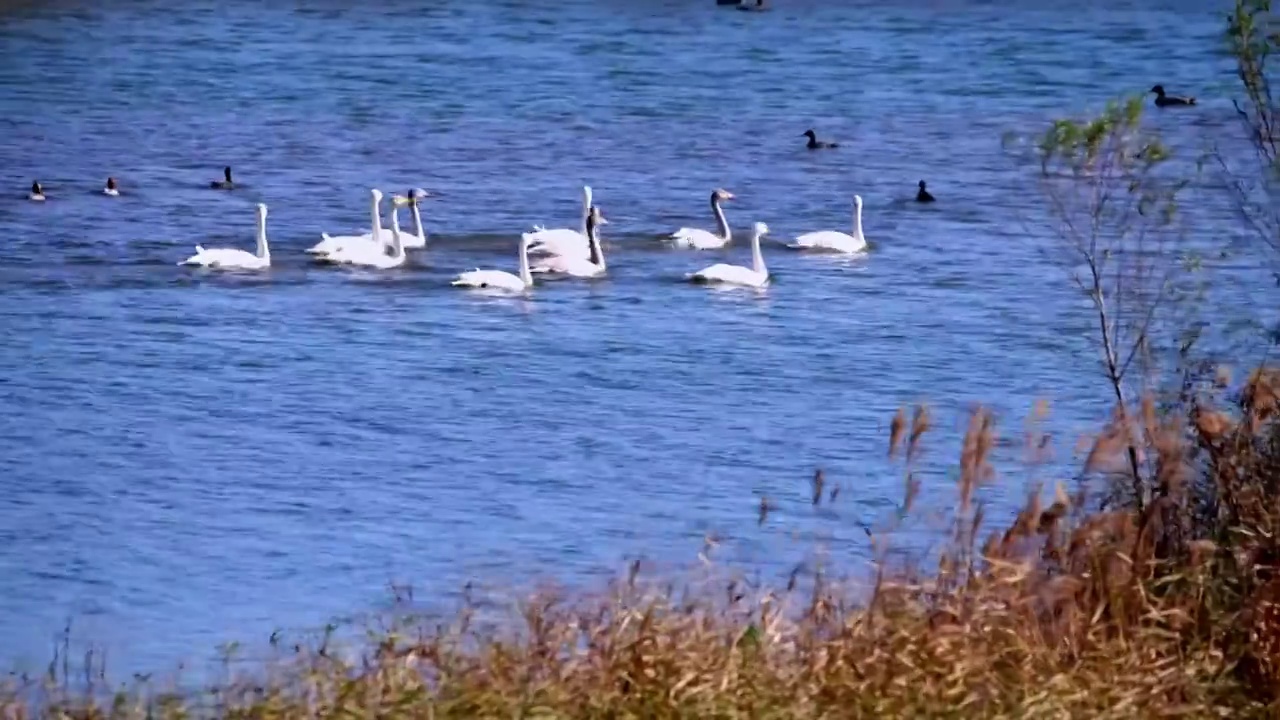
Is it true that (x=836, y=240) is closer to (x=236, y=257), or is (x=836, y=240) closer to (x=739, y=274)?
(x=739, y=274)

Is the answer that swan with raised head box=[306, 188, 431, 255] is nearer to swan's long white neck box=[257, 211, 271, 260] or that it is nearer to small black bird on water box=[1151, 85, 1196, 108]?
swan's long white neck box=[257, 211, 271, 260]

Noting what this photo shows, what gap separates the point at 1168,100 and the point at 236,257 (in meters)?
13.2

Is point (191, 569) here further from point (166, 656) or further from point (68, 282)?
point (68, 282)

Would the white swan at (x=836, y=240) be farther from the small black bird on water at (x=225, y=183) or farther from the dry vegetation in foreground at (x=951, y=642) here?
the dry vegetation in foreground at (x=951, y=642)

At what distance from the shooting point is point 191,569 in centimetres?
1033

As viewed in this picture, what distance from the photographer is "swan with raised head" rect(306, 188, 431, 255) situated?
19969 mm

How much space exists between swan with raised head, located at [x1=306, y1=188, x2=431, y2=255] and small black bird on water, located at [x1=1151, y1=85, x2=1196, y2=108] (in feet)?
33.7

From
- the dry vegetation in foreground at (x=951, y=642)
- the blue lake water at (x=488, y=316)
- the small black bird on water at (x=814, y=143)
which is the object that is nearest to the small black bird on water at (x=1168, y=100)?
the blue lake water at (x=488, y=316)

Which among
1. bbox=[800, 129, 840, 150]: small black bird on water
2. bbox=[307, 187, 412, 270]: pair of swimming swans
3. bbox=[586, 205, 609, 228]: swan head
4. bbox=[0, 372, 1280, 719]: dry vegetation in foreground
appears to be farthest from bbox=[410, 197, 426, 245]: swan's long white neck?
bbox=[0, 372, 1280, 719]: dry vegetation in foreground

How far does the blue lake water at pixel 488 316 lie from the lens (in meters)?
10.8

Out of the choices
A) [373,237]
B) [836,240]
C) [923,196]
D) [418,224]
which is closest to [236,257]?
[373,237]

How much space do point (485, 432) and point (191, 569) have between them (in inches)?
130

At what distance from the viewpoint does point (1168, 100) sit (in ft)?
95.2

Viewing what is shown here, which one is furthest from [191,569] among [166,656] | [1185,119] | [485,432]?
[1185,119]
